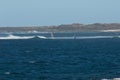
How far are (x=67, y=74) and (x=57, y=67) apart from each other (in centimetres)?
832

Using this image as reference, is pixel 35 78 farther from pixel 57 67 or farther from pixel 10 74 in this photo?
pixel 57 67

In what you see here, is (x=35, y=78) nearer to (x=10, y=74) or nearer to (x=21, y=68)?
(x=10, y=74)

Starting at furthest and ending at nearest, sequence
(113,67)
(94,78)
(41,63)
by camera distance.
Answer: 1. (41,63)
2. (113,67)
3. (94,78)

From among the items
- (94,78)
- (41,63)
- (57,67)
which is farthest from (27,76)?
(41,63)

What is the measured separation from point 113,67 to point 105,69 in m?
2.34

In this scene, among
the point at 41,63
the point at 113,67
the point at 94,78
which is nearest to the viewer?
the point at 94,78

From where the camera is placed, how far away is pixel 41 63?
217ft

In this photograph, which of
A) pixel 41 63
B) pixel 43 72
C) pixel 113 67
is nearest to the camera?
pixel 43 72

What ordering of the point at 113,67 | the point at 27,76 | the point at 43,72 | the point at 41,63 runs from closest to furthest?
the point at 27,76 < the point at 43,72 < the point at 113,67 < the point at 41,63

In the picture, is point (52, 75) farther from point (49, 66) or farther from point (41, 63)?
point (41, 63)

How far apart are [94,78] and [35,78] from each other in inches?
173

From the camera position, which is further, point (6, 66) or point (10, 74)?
point (6, 66)

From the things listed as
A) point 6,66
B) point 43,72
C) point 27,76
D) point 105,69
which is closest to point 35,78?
point 27,76

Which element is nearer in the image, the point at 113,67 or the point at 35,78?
the point at 35,78
